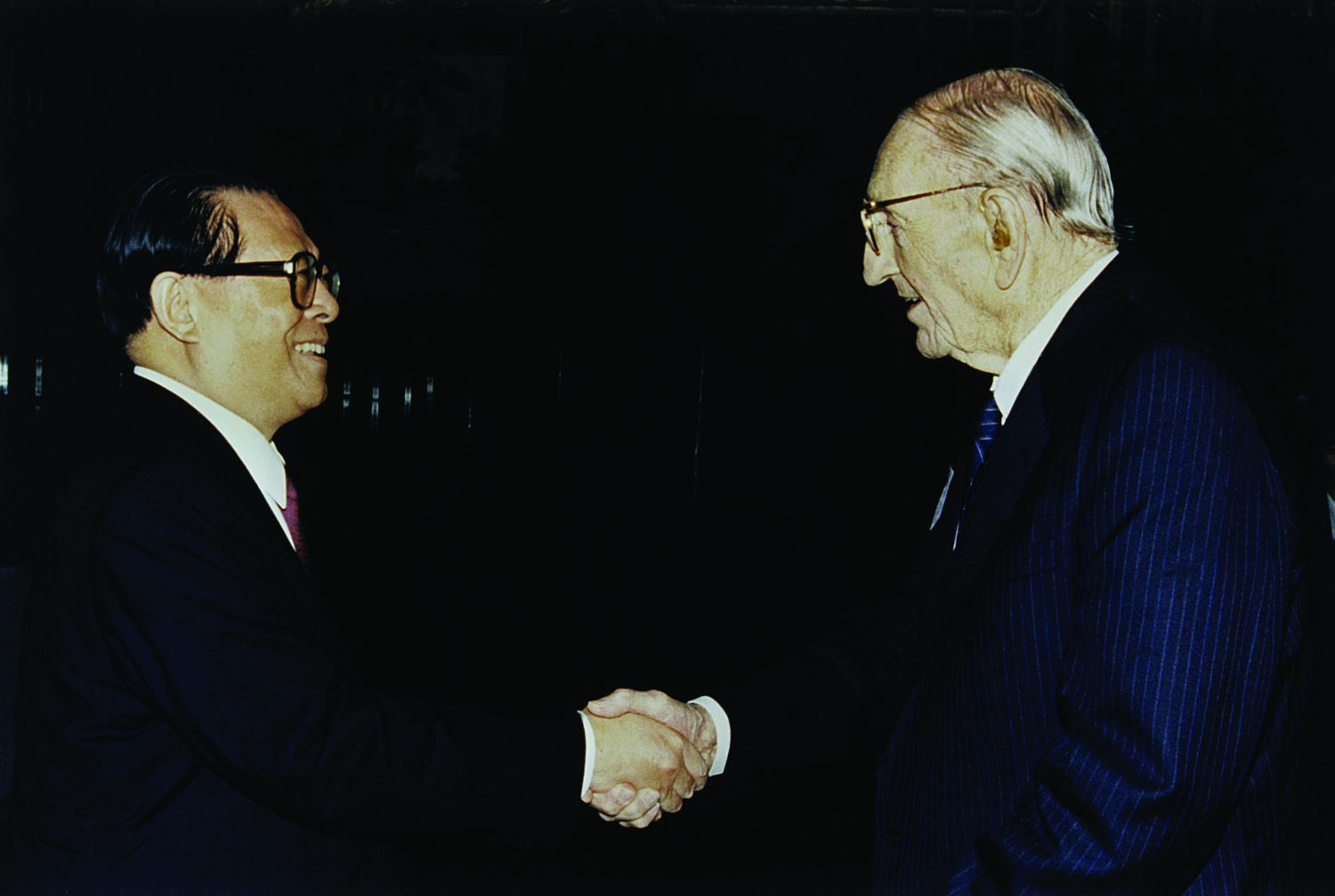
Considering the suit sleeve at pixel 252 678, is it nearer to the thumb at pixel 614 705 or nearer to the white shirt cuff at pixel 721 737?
the thumb at pixel 614 705

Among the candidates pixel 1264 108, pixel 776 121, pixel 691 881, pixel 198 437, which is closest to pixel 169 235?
pixel 198 437

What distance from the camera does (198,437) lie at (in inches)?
67.0

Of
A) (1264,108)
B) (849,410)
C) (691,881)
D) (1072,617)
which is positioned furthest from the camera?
(849,410)

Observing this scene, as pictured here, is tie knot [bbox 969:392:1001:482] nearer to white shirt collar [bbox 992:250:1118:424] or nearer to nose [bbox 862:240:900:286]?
white shirt collar [bbox 992:250:1118:424]

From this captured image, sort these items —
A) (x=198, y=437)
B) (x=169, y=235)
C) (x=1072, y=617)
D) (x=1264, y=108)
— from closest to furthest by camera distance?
(x=1072, y=617)
(x=198, y=437)
(x=169, y=235)
(x=1264, y=108)

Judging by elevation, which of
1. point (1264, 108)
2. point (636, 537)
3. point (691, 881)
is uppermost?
point (1264, 108)

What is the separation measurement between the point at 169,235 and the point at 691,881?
296cm

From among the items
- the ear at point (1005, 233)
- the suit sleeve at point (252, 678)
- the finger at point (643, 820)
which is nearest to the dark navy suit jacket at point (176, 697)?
the suit sleeve at point (252, 678)

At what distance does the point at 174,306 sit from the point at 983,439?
1341 mm

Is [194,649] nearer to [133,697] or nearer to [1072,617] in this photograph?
[133,697]

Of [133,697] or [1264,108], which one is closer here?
[133,697]

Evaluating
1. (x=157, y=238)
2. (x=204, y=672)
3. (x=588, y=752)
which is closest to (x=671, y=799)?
(x=588, y=752)

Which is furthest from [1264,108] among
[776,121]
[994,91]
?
[994,91]

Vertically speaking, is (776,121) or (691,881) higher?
(776,121)
